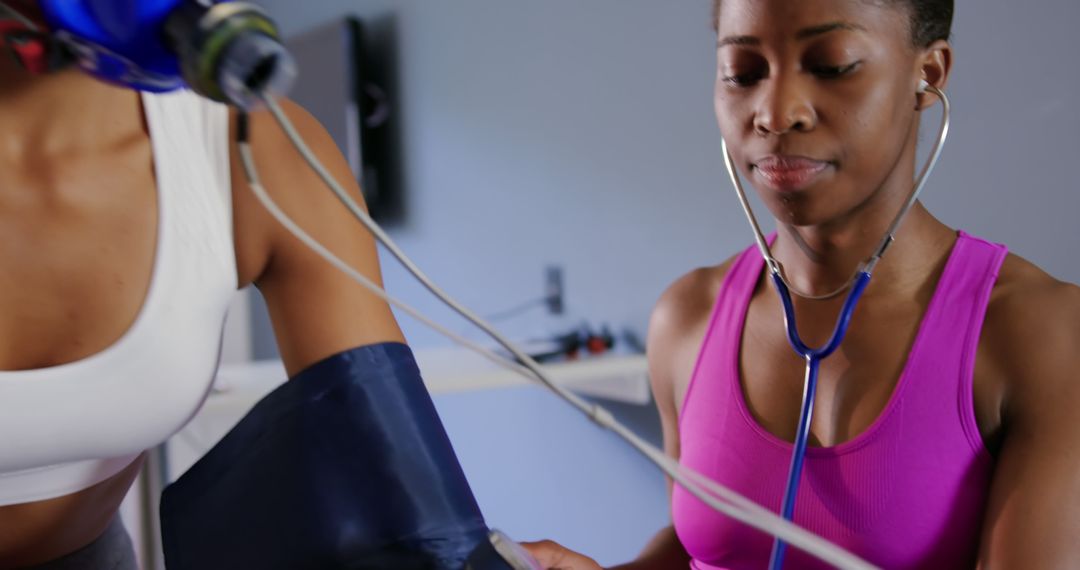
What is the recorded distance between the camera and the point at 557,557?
29.6 inches

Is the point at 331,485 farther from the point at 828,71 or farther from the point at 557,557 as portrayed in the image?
the point at 828,71

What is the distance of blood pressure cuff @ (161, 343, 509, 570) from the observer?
55 centimetres

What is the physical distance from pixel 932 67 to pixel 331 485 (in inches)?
22.9

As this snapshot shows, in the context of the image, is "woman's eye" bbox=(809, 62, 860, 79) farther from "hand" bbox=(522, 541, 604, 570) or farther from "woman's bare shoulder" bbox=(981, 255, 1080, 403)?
"hand" bbox=(522, 541, 604, 570)

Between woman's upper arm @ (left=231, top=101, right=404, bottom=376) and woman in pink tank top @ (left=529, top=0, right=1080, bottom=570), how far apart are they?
10.5 inches

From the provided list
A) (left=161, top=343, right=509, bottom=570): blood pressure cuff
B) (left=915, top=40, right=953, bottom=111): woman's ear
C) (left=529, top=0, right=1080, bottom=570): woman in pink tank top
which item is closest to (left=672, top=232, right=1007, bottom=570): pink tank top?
(left=529, top=0, right=1080, bottom=570): woman in pink tank top

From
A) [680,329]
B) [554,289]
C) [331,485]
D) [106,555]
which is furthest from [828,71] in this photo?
[554,289]

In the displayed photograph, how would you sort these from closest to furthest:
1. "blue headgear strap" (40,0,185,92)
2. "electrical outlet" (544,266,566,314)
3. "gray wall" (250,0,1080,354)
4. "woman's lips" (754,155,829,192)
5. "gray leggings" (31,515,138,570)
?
"blue headgear strap" (40,0,185,92)
"gray leggings" (31,515,138,570)
"woman's lips" (754,155,829,192)
"gray wall" (250,0,1080,354)
"electrical outlet" (544,266,566,314)

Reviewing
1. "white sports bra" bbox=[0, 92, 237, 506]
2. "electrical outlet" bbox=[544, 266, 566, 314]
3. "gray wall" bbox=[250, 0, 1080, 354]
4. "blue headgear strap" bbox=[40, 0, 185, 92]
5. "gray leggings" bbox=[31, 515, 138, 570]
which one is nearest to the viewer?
"blue headgear strap" bbox=[40, 0, 185, 92]

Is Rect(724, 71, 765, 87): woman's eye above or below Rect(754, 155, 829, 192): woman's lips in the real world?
above

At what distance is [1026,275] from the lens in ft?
2.68

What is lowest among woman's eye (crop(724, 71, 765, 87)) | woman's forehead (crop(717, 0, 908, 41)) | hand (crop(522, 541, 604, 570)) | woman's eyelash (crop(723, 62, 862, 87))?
hand (crop(522, 541, 604, 570))

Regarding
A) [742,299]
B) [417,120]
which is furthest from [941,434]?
[417,120]

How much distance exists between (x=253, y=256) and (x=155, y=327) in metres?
0.08
